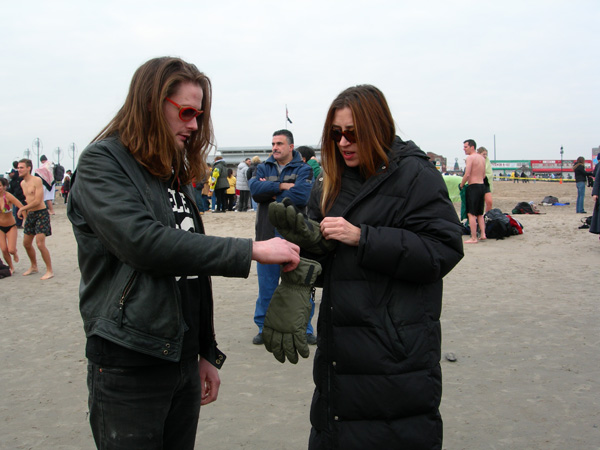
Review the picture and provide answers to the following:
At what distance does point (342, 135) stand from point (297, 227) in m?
0.50

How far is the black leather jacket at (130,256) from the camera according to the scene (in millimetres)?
1745

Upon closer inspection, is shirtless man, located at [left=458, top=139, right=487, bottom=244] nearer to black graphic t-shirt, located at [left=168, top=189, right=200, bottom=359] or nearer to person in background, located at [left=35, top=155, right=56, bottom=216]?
black graphic t-shirt, located at [left=168, top=189, right=200, bottom=359]

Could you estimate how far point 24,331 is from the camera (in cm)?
600

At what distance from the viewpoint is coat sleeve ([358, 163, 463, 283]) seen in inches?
84.1

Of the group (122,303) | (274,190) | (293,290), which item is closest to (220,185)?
(274,190)

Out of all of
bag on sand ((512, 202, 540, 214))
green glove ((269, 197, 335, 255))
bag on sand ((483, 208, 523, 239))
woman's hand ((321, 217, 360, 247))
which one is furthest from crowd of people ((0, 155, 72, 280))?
bag on sand ((512, 202, 540, 214))

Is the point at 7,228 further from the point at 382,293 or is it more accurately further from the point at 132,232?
the point at 382,293

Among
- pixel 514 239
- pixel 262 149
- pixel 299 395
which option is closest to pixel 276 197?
pixel 299 395

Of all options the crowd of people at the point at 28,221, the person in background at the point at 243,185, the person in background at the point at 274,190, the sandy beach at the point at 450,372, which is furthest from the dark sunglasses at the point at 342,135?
the person in background at the point at 243,185

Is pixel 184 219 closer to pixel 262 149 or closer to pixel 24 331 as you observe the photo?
pixel 24 331

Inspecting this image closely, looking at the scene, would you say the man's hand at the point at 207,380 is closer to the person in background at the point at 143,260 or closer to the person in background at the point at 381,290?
the person in background at the point at 143,260

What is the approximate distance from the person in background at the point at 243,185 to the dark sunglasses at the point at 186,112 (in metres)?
15.8

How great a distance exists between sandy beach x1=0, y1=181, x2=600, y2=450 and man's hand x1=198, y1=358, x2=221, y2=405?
3.86 feet

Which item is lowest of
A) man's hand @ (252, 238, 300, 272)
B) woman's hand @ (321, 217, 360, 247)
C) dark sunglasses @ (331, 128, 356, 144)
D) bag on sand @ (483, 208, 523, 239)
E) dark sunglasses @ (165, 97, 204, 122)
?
bag on sand @ (483, 208, 523, 239)
